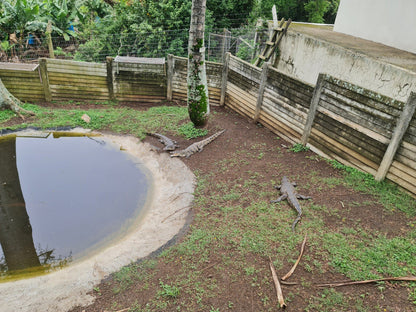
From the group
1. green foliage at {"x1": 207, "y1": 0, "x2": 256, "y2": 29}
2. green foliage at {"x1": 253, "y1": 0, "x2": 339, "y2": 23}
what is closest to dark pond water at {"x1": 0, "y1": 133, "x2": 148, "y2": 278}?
green foliage at {"x1": 207, "y1": 0, "x2": 256, "y2": 29}

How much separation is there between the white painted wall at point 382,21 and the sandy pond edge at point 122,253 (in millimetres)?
7135

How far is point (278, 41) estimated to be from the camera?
9.88 m

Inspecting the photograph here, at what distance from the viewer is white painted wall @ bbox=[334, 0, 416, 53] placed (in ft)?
26.5

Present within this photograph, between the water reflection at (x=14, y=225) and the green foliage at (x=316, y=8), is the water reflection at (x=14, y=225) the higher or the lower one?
the lower one

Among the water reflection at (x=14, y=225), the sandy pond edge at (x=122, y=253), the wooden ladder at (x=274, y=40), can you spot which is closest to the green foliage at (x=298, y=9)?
the wooden ladder at (x=274, y=40)

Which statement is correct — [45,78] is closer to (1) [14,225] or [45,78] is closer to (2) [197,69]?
(2) [197,69]

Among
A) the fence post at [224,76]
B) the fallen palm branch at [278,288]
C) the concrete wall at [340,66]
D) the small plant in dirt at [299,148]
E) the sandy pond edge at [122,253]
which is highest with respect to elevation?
the concrete wall at [340,66]

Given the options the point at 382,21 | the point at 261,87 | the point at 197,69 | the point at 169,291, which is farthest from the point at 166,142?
the point at 382,21

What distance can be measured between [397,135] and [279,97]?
9.39ft

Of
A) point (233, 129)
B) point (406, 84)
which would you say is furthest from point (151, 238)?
point (406, 84)

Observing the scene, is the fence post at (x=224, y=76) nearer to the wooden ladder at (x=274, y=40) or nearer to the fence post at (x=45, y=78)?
the wooden ladder at (x=274, y=40)

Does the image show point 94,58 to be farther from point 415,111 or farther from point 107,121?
point 415,111

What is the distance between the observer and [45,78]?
8.80 meters

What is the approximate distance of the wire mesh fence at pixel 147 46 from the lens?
34.4ft
